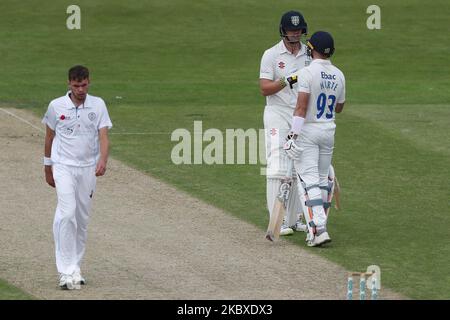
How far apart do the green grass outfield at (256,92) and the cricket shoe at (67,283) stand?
2.98 m

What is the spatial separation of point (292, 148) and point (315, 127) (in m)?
→ 0.37

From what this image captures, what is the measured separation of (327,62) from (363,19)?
24112 millimetres

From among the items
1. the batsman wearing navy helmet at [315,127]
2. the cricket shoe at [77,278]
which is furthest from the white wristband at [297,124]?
the cricket shoe at [77,278]

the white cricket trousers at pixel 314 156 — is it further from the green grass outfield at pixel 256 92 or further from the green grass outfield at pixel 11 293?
the green grass outfield at pixel 11 293

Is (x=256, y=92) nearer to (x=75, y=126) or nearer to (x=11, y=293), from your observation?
(x=75, y=126)

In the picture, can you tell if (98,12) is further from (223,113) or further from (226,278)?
(226,278)

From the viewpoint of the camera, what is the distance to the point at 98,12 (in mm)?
38188

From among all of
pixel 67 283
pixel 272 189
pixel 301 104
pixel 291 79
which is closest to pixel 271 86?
pixel 291 79

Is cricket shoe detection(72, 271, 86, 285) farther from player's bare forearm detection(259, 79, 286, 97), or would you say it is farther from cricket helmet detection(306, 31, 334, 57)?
cricket helmet detection(306, 31, 334, 57)

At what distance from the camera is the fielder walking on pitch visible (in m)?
12.1

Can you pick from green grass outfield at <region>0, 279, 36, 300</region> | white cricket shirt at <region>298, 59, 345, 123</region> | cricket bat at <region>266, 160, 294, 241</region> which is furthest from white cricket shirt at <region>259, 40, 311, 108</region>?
green grass outfield at <region>0, 279, 36, 300</region>

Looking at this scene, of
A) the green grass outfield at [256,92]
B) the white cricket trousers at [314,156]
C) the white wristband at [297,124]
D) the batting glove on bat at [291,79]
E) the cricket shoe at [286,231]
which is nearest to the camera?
the white wristband at [297,124]

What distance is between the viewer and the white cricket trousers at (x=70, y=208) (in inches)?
475

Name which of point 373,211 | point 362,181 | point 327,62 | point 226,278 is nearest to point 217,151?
point 362,181
